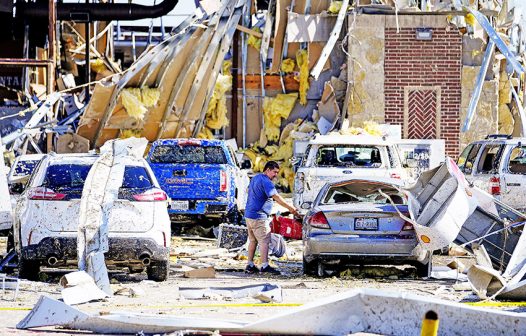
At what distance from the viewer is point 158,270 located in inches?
635

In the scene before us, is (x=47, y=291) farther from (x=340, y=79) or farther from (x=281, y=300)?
(x=340, y=79)

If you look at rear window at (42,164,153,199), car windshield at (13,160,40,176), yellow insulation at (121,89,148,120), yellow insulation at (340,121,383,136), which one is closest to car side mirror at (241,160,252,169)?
yellow insulation at (340,121,383,136)

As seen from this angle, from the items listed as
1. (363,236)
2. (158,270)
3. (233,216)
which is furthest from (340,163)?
(158,270)

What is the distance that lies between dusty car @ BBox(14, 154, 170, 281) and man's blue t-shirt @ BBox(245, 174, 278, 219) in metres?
1.98

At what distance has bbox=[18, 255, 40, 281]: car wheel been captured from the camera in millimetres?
15813

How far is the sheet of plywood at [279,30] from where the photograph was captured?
111 ft

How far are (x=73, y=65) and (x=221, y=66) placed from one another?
29.0 ft

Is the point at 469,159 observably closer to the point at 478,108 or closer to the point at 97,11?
the point at 478,108

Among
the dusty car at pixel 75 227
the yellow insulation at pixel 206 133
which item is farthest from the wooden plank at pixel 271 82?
the dusty car at pixel 75 227

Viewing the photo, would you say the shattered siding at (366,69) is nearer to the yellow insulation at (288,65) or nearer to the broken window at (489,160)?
the yellow insulation at (288,65)

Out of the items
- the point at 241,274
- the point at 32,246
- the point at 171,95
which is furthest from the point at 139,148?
the point at 171,95

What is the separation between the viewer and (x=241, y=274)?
17.9 m

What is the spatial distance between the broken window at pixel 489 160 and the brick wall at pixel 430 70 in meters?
7.84

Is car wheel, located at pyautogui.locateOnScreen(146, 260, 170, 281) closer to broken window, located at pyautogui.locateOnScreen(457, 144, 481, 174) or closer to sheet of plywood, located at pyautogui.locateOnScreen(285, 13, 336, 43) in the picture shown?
broken window, located at pyautogui.locateOnScreen(457, 144, 481, 174)
